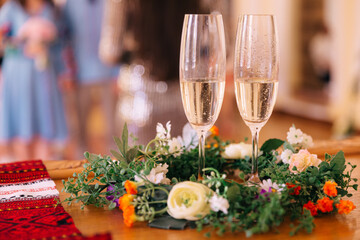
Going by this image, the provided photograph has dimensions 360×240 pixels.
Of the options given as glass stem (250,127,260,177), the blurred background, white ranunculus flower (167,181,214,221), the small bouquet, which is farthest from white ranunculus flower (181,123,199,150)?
the small bouquet

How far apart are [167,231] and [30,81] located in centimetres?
281

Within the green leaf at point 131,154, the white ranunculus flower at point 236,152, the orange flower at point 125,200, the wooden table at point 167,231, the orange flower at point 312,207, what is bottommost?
the wooden table at point 167,231

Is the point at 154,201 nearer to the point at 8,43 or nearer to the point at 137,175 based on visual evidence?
the point at 137,175

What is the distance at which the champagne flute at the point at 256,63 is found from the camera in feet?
2.55

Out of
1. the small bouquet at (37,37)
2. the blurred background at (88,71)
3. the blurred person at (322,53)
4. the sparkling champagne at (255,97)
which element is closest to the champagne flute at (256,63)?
the sparkling champagne at (255,97)

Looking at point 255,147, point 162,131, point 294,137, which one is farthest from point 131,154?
point 294,137

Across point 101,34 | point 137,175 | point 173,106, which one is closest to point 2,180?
point 137,175

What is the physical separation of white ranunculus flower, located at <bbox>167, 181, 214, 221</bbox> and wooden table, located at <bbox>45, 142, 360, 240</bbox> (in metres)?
0.02

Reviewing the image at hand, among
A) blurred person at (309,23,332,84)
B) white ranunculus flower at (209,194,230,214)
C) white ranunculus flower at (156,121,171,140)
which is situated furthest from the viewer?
blurred person at (309,23,332,84)

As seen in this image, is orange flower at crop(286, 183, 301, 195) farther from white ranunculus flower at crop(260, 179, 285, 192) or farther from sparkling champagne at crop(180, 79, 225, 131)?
sparkling champagne at crop(180, 79, 225, 131)

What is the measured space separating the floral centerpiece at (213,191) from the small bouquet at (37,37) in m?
2.55

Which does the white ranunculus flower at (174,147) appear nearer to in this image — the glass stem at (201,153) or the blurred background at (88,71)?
the glass stem at (201,153)

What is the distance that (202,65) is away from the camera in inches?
29.9

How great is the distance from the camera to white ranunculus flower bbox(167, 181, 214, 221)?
68cm
